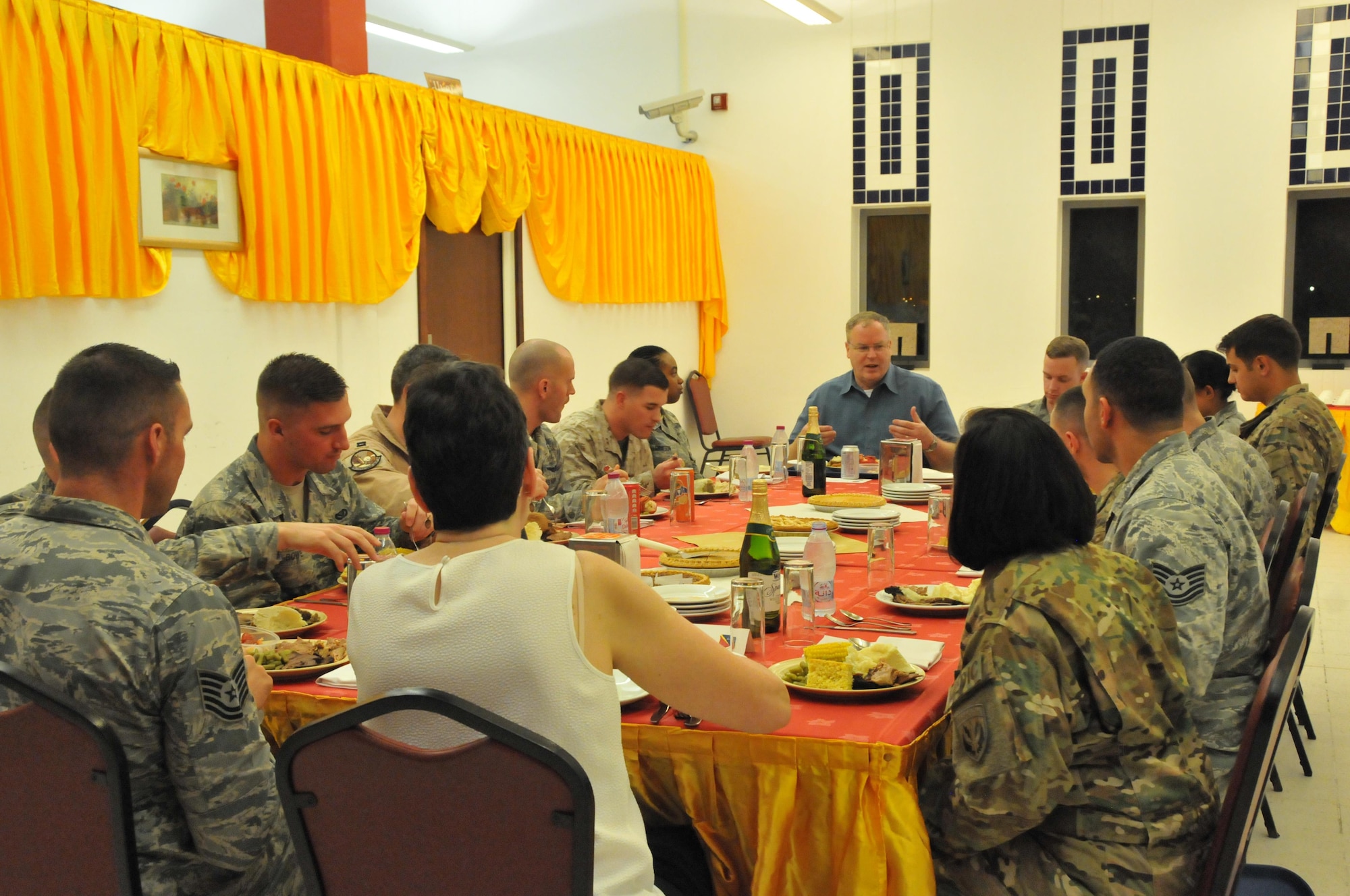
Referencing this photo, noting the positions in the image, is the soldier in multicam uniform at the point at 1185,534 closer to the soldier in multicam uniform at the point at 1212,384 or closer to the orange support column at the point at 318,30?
the soldier in multicam uniform at the point at 1212,384

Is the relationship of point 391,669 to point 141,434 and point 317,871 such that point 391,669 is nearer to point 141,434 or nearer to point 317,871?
point 317,871

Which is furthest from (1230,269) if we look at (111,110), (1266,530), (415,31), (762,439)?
(111,110)

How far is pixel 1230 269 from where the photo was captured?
8.90 metres

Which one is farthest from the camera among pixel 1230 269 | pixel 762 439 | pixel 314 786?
pixel 762 439

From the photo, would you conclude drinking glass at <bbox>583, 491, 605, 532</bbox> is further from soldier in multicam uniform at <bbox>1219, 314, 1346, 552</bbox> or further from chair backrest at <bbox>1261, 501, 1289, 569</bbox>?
soldier in multicam uniform at <bbox>1219, 314, 1346, 552</bbox>

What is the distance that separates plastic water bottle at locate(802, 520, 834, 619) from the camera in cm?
262

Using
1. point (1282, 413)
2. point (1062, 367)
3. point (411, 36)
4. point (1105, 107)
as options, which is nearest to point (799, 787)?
point (1282, 413)

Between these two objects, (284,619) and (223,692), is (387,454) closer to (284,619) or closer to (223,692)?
(284,619)

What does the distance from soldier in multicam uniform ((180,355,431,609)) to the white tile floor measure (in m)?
2.68

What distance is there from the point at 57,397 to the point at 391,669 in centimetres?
78

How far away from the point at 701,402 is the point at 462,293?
117 inches

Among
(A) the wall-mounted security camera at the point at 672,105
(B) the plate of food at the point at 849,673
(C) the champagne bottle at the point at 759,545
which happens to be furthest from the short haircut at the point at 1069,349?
(A) the wall-mounted security camera at the point at 672,105

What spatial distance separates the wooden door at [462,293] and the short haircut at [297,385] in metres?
4.51

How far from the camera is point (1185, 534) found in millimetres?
2326
